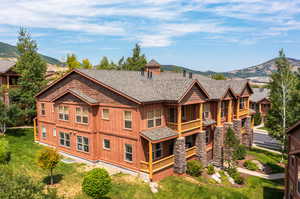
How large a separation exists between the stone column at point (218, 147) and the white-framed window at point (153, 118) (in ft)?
33.6

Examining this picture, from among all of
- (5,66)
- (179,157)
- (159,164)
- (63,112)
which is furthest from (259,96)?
(5,66)

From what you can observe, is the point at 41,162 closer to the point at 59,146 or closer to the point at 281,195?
the point at 59,146

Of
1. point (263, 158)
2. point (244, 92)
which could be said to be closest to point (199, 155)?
point (263, 158)

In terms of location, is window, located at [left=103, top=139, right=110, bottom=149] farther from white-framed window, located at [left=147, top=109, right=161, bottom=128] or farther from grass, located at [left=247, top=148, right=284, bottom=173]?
grass, located at [left=247, top=148, right=284, bottom=173]

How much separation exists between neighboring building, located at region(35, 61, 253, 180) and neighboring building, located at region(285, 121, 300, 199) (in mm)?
8997

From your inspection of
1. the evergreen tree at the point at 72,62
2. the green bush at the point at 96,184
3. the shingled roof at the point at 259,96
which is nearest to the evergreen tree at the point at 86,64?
the evergreen tree at the point at 72,62

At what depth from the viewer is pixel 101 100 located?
78.4ft

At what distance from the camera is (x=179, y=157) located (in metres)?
22.7

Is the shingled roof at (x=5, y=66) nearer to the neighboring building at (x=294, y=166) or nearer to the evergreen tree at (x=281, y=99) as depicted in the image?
the neighboring building at (x=294, y=166)

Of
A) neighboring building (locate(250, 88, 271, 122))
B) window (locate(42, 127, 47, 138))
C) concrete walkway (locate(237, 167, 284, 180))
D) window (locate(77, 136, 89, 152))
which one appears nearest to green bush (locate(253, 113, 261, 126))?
neighboring building (locate(250, 88, 271, 122))

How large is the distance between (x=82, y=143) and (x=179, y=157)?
34.4 ft

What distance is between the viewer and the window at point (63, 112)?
26.5 metres

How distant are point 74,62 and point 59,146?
46.8 m

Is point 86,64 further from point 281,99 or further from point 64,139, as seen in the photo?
point 281,99
